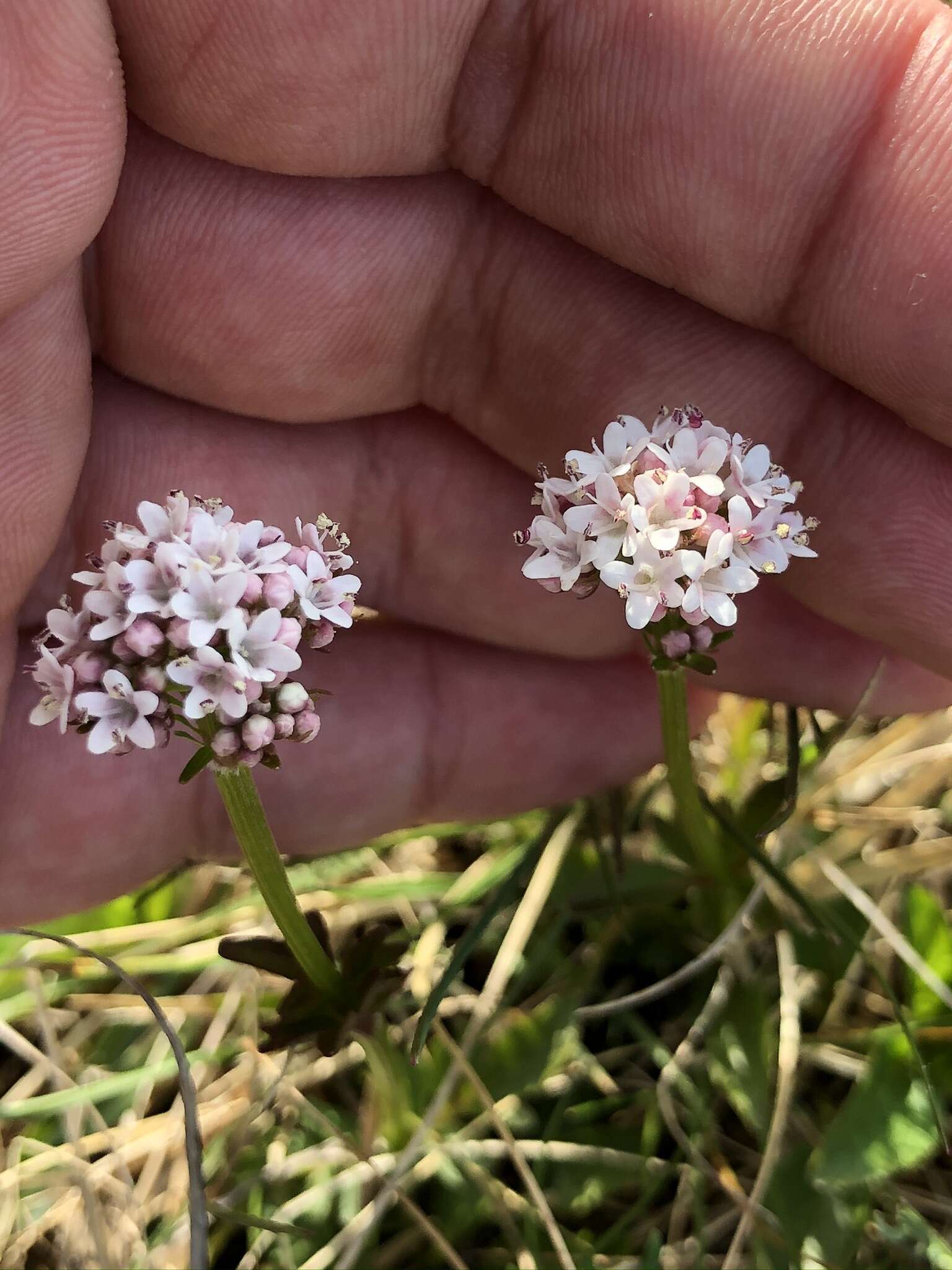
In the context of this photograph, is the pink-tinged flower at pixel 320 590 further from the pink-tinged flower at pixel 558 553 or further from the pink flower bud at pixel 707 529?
the pink flower bud at pixel 707 529

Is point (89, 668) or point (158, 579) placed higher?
point (158, 579)

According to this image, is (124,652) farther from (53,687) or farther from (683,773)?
(683,773)

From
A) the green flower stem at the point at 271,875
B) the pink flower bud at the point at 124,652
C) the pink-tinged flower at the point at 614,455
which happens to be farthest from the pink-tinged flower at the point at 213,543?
the pink-tinged flower at the point at 614,455

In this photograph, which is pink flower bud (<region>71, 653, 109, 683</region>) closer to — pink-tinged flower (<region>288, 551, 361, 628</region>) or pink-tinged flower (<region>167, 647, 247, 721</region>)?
pink-tinged flower (<region>167, 647, 247, 721</region>)

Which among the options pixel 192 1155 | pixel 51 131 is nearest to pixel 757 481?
pixel 51 131

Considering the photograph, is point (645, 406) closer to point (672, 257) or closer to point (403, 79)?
point (672, 257)

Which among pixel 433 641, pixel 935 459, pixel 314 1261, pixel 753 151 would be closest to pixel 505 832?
pixel 433 641

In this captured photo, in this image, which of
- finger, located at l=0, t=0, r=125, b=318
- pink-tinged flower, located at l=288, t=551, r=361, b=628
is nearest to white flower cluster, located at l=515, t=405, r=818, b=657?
pink-tinged flower, located at l=288, t=551, r=361, b=628
